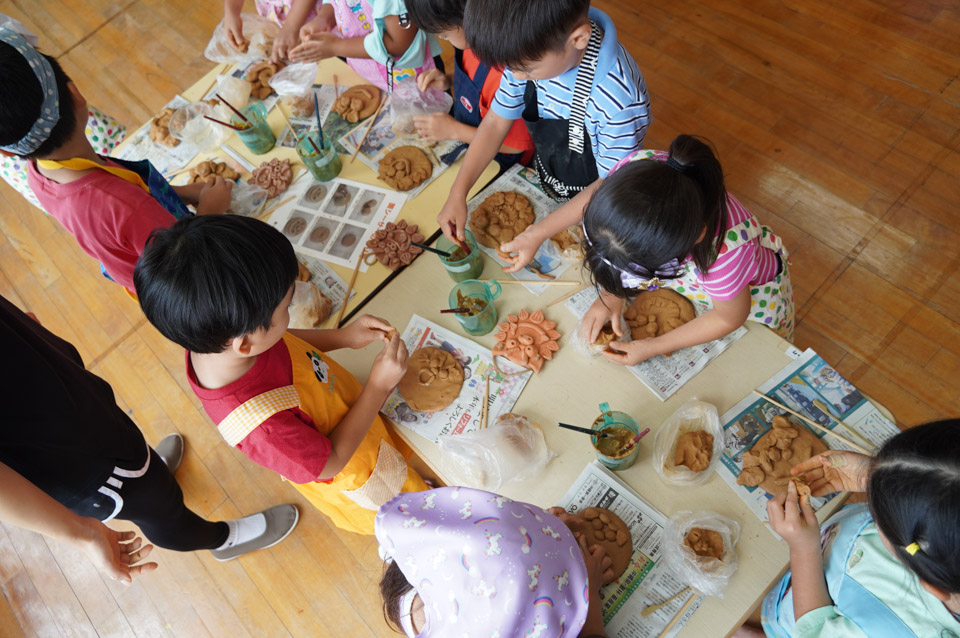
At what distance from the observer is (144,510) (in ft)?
5.52

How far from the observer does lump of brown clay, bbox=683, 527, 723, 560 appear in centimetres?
125

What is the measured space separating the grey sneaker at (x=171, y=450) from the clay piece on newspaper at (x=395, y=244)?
4.89ft

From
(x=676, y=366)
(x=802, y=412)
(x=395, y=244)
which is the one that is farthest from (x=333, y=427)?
(x=802, y=412)

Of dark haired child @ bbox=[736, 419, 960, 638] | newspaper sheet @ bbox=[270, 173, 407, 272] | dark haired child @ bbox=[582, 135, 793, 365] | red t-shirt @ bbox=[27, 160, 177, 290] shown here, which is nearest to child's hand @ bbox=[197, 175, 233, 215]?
newspaper sheet @ bbox=[270, 173, 407, 272]

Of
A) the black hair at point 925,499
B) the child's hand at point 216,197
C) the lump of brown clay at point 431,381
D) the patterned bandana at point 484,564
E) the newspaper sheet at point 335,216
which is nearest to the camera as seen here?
the black hair at point 925,499

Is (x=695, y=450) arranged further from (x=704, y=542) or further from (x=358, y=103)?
(x=358, y=103)

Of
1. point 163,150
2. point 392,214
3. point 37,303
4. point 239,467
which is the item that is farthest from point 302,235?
point 37,303

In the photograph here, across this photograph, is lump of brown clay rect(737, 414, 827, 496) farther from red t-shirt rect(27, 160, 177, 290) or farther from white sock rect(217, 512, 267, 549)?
white sock rect(217, 512, 267, 549)

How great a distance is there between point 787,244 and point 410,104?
5.70ft

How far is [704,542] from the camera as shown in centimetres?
126

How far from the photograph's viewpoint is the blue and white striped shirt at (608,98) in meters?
1.51

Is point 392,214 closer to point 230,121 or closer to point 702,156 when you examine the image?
point 230,121

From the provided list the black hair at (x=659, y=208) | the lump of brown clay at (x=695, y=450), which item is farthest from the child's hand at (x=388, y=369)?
the lump of brown clay at (x=695, y=450)

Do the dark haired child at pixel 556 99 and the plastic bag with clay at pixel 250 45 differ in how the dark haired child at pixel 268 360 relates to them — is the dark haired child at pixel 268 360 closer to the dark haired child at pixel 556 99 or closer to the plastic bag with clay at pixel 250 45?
the dark haired child at pixel 556 99
